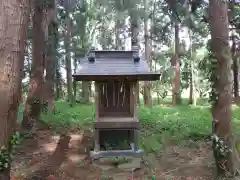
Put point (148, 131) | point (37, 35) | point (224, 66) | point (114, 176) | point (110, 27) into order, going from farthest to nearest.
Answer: point (110, 27)
point (148, 131)
point (37, 35)
point (114, 176)
point (224, 66)

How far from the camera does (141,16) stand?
17.3 meters

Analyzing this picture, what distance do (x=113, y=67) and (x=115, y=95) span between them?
2.72 feet

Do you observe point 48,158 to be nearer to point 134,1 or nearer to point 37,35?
point 37,35

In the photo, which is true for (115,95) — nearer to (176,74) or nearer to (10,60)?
(10,60)

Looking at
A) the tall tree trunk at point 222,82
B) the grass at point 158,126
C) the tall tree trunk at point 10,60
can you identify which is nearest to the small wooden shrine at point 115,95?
the grass at point 158,126

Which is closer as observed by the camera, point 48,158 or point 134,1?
point 48,158

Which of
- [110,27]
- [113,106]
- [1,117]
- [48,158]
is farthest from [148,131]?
[110,27]

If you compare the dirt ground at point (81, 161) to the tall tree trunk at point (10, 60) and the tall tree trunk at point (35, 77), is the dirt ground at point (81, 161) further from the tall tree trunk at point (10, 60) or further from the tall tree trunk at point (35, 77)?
the tall tree trunk at point (10, 60)

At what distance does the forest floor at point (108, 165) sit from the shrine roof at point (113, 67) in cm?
240

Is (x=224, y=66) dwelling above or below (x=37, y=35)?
below

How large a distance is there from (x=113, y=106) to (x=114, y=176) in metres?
1.95

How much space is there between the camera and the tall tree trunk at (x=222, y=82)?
6449 millimetres

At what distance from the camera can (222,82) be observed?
6465mm

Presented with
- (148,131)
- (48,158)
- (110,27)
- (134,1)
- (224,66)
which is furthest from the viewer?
(110,27)
